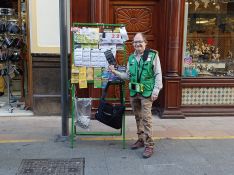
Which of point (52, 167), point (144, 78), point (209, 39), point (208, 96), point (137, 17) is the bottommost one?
point (52, 167)

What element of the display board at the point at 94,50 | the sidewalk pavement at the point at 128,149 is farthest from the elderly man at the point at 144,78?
the sidewalk pavement at the point at 128,149

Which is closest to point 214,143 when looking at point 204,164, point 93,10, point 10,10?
point 204,164

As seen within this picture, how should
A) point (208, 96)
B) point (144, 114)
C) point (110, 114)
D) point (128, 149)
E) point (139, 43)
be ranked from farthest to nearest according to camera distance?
point (208, 96)
point (128, 149)
point (110, 114)
point (144, 114)
point (139, 43)

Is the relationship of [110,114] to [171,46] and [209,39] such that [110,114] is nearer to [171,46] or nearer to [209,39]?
[171,46]

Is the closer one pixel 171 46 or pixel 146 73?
pixel 146 73

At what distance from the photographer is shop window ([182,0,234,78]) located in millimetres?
7316

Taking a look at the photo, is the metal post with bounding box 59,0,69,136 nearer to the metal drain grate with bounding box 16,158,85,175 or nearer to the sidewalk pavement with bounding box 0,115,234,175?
the sidewalk pavement with bounding box 0,115,234,175

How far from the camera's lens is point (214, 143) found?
A: 571cm

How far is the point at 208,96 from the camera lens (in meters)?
7.36

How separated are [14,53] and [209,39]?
4060 mm

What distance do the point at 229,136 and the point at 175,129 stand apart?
36.7 inches

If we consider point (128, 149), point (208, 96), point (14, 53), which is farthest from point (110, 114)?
point (14, 53)

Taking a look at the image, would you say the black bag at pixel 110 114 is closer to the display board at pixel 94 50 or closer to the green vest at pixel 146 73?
the display board at pixel 94 50

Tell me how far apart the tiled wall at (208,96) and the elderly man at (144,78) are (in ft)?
7.75
